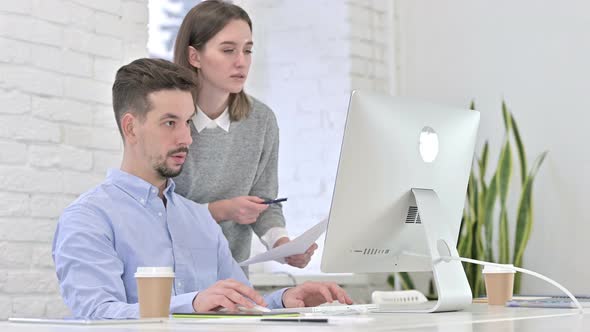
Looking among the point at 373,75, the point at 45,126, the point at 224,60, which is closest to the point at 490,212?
the point at 373,75

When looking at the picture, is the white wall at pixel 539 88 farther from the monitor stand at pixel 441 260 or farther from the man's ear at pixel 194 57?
the monitor stand at pixel 441 260

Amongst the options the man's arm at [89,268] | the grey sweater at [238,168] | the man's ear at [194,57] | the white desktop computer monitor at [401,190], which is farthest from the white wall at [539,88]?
the man's arm at [89,268]

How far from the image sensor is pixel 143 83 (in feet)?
7.68

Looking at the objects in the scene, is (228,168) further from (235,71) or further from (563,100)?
(563,100)

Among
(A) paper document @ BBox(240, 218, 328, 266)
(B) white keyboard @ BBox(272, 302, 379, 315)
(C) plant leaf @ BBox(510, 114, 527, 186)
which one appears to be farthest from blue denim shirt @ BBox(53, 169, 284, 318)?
(C) plant leaf @ BBox(510, 114, 527, 186)

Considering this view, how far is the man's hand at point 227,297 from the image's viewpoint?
5.79 ft

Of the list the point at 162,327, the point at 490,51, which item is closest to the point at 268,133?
the point at 162,327

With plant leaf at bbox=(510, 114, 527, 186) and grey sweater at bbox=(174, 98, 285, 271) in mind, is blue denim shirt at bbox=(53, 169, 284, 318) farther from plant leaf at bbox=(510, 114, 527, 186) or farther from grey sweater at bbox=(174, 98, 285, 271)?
plant leaf at bbox=(510, 114, 527, 186)

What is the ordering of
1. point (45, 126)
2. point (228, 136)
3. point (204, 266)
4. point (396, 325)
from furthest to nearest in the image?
1. point (45, 126)
2. point (228, 136)
3. point (204, 266)
4. point (396, 325)

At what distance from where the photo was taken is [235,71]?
2.82 m

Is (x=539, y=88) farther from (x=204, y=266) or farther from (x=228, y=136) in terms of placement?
(x=204, y=266)

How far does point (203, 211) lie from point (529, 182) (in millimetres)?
2010

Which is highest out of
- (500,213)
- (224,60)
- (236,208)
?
(224,60)

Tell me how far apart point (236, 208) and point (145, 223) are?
508 millimetres
